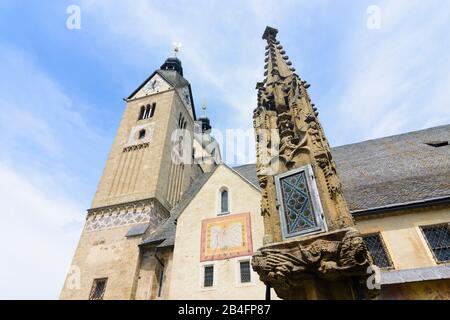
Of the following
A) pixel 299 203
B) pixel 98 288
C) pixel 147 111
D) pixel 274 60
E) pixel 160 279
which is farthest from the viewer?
pixel 147 111

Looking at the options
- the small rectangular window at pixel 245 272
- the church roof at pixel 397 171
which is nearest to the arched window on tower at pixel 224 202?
the small rectangular window at pixel 245 272

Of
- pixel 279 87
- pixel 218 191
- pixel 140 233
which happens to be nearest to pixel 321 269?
pixel 279 87

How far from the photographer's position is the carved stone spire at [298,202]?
265cm

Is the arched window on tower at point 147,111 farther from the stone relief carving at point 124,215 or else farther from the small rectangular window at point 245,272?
the small rectangular window at point 245,272

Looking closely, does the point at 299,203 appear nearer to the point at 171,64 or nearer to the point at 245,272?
the point at 245,272

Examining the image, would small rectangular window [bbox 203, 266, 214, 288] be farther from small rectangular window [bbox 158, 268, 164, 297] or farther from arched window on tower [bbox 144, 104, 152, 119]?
arched window on tower [bbox 144, 104, 152, 119]

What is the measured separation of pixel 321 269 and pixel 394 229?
733 cm

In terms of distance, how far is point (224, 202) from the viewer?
42.4 ft

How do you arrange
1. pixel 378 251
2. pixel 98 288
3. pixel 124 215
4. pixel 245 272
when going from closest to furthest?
pixel 378 251, pixel 245 272, pixel 98 288, pixel 124 215

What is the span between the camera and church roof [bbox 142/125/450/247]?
876 centimetres

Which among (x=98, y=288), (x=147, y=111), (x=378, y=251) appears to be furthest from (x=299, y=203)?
(x=147, y=111)

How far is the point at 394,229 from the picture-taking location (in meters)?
8.47

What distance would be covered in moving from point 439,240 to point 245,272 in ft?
20.4

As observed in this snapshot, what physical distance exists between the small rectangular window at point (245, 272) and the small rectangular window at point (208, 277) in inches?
46.8
